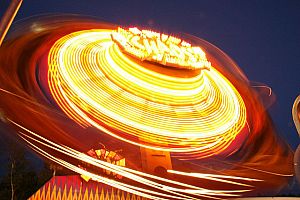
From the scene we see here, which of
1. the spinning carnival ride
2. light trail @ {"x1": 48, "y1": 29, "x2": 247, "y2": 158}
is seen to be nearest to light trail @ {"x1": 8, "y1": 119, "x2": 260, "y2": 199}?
the spinning carnival ride

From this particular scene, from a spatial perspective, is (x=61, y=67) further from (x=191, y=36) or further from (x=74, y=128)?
(x=191, y=36)

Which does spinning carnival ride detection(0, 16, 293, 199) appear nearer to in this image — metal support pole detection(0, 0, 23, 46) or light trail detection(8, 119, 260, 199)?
light trail detection(8, 119, 260, 199)

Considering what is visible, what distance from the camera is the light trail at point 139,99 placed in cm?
920

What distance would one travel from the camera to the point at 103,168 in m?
7.09

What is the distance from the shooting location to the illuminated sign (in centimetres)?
1118

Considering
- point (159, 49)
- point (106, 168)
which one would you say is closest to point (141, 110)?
point (159, 49)

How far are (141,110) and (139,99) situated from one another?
0.54 metres

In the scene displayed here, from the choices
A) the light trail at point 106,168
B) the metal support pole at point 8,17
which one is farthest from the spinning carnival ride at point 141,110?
the metal support pole at point 8,17

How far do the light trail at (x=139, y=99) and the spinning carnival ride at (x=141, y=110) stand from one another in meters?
0.03

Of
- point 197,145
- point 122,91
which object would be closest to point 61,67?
point 122,91

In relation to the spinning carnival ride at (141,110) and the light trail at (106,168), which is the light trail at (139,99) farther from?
the light trail at (106,168)

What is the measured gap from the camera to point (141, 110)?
10180mm

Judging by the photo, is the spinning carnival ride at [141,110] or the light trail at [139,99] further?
the light trail at [139,99]

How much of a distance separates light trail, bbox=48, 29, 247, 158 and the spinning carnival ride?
0.03m
